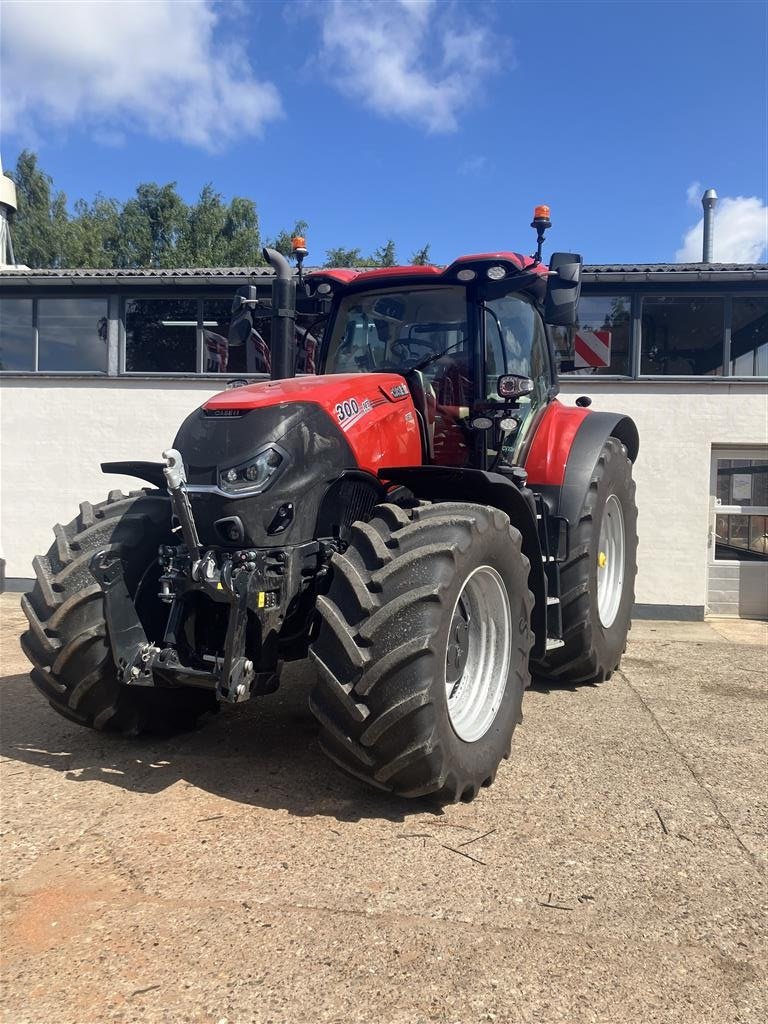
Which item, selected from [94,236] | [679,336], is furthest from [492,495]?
[94,236]

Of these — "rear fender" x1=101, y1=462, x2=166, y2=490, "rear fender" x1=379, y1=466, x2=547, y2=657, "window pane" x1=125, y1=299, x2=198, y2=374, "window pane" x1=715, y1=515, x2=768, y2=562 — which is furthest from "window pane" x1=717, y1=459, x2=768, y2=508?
"rear fender" x1=101, y1=462, x2=166, y2=490

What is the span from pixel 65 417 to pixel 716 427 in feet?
24.7

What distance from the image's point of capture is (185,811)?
3.08 m

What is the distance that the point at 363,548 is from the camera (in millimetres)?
3039

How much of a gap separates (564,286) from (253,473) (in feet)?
7.74

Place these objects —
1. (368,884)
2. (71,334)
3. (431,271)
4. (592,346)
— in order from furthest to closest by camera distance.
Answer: (71,334), (592,346), (431,271), (368,884)

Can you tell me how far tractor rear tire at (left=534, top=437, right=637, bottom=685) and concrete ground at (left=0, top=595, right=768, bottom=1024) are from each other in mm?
761

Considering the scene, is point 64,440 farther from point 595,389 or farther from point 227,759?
point 227,759

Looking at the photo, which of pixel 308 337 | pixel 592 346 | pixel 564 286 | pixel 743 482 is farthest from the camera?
pixel 743 482

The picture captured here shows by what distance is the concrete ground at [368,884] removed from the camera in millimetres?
2021

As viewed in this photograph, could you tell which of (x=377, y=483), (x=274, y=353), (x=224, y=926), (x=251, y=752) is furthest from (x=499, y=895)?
(x=274, y=353)

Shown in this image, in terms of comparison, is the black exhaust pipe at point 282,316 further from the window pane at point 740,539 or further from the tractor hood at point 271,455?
the window pane at point 740,539

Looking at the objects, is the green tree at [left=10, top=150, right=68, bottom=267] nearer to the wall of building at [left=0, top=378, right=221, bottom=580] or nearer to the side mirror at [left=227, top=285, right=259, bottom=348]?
the wall of building at [left=0, top=378, right=221, bottom=580]

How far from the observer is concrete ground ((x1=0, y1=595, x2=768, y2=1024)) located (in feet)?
A: 6.63
